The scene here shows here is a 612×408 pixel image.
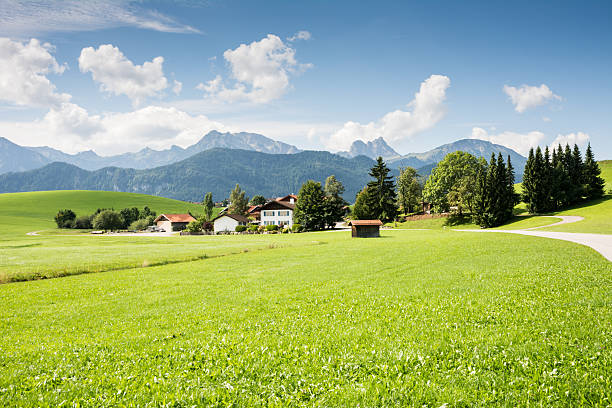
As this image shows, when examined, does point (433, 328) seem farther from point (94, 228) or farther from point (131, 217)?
point (131, 217)

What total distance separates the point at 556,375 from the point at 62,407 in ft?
31.0

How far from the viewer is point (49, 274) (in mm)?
24562

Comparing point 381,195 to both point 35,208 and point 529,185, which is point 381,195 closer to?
point 529,185

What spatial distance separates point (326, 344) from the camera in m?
8.39

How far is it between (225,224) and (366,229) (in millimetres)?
64103

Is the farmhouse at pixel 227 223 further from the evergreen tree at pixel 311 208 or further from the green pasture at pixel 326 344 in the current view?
the green pasture at pixel 326 344

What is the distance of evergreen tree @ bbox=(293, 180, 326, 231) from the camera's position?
90250 mm

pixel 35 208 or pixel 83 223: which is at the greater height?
pixel 35 208

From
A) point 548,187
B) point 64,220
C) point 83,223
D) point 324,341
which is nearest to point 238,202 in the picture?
point 83,223

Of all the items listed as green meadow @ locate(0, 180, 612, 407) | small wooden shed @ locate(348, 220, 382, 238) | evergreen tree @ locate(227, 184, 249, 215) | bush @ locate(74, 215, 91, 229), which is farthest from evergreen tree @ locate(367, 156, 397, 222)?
Answer: bush @ locate(74, 215, 91, 229)

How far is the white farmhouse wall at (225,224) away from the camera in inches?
4328

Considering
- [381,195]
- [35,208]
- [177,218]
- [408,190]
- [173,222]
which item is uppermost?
[35,208]

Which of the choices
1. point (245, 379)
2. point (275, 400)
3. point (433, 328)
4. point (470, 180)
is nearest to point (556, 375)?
point (433, 328)

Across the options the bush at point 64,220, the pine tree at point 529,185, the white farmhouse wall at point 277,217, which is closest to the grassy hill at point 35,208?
the bush at point 64,220
